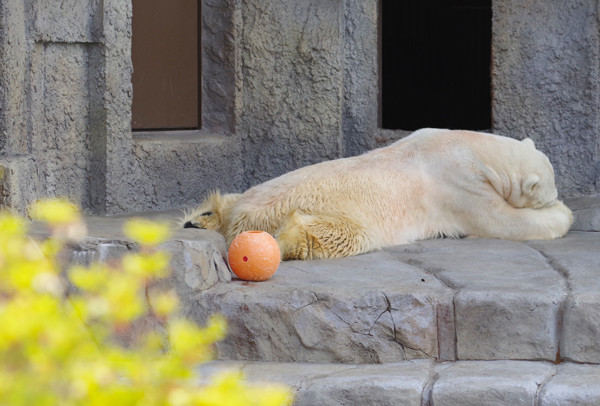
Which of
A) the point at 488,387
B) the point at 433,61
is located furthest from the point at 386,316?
the point at 433,61

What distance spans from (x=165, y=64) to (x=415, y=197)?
215 cm

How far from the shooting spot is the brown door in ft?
18.1

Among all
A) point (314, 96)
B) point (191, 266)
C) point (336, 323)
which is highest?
point (314, 96)

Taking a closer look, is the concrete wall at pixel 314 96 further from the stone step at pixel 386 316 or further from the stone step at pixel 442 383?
the stone step at pixel 442 383

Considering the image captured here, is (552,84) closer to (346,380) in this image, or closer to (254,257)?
(254,257)

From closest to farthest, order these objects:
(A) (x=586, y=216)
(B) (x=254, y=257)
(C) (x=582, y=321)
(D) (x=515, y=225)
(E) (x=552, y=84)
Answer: (C) (x=582, y=321)
(B) (x=254, y=257)
(D) (x=515, y=225)
(A) (x=586, y=216)
(E) (x=552, y=84)

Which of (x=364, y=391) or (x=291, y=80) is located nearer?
(x=364, y=391)

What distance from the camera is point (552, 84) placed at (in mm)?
5520

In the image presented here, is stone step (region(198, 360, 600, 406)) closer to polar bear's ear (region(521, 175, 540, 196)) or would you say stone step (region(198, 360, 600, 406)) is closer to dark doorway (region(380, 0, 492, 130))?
polar bear's ear (region(521, 175, 540, 196))

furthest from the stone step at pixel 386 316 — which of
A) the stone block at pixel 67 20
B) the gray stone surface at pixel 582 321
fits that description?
the stone block at pixel 67 20

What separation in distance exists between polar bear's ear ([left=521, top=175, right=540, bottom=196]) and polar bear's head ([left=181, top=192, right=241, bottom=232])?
136cm

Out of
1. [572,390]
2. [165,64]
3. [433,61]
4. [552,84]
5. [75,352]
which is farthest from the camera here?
[433,61]

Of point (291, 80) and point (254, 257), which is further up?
point (291, 80)

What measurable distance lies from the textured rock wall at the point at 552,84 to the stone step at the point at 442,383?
2.82m
